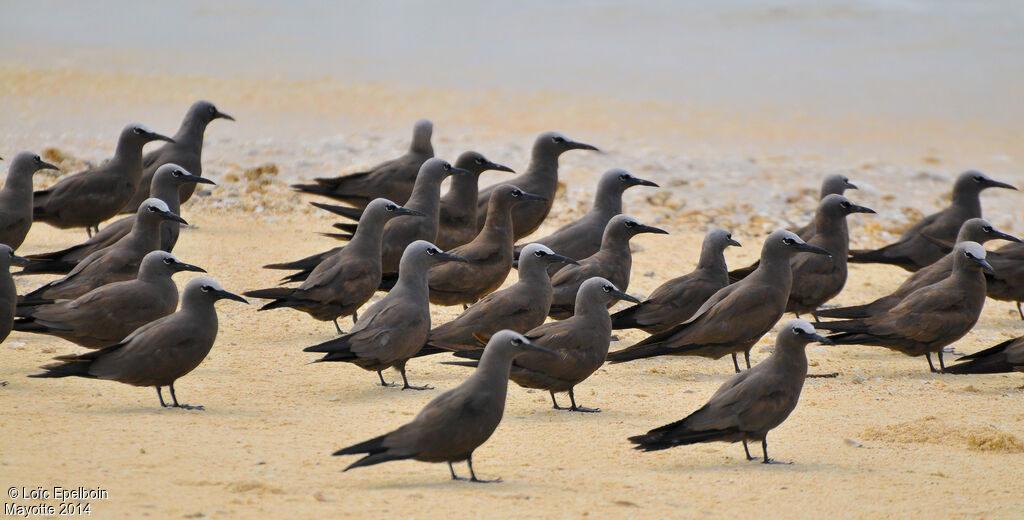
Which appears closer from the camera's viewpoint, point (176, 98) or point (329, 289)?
point (329, 289)

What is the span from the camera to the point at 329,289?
401 inches

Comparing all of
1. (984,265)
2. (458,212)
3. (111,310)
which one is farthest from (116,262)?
(984,265)

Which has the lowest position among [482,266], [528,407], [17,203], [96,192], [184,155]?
[528,407]

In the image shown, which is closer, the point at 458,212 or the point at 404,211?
the point at 404,211

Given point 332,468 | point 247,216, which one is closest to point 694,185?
point 247,216

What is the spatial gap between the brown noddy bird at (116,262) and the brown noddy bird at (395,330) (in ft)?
7.99

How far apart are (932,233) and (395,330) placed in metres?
7.02

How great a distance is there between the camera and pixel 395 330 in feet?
28.8

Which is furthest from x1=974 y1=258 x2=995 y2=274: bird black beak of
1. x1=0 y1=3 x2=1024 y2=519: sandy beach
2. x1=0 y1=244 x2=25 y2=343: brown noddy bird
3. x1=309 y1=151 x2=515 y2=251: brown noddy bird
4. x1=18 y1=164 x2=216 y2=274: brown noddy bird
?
x1=0 y1=244 x2=25 y2=343: brown noddy bird

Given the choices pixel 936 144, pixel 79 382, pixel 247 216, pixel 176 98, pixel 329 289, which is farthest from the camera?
pixel 176 98

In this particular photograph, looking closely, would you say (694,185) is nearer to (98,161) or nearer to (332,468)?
(98,161)

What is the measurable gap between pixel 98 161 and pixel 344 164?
3.38 metres

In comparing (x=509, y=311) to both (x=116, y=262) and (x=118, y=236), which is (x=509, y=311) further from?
(x=118, y=236)

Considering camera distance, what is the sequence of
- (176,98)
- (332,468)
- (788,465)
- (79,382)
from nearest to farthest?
1. (332,468)
2. (788,465)
3. (79,382)
4. (176,98)
